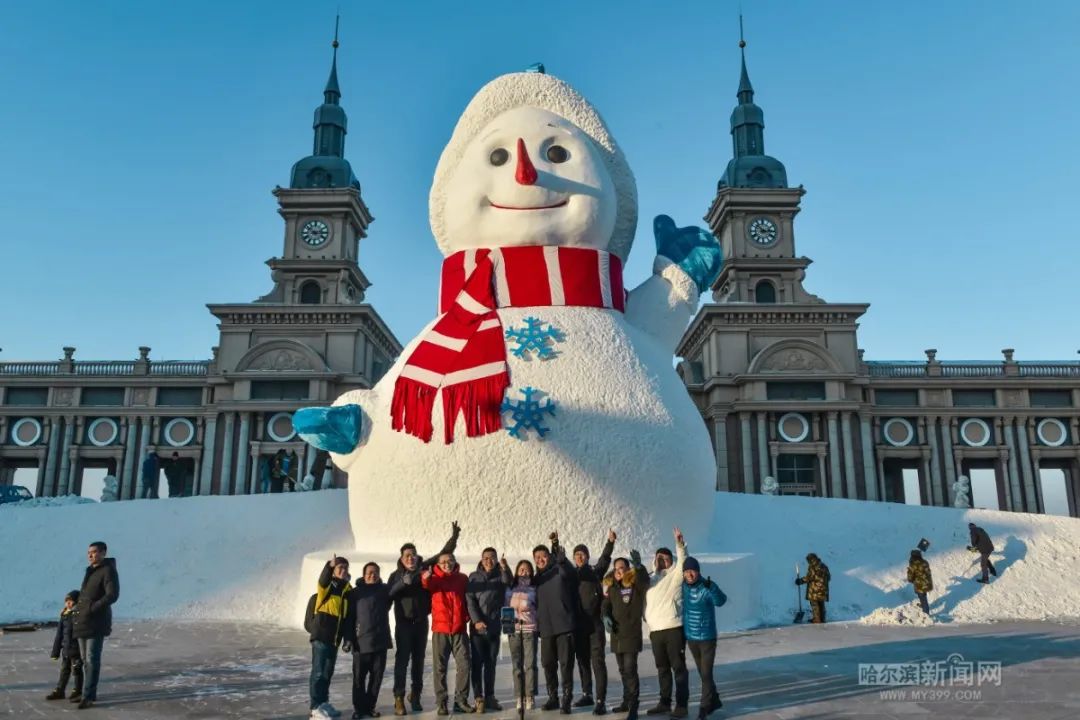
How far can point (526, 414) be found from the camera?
799 centimetres

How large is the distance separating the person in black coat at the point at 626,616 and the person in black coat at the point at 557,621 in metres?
0.23

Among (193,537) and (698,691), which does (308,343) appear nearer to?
(193,537)

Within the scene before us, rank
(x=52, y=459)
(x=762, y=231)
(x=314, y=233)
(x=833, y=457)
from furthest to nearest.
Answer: (x=762, y=231) < (x=314, y=233) < (x=52, y=459) < (x=833, y=457)

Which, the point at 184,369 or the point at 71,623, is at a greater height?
the point at 184,369

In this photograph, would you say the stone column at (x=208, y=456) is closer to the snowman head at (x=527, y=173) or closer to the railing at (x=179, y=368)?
the railing at (x=179, y=368)

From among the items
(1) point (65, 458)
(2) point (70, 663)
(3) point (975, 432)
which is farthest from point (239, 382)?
(3) point (975, 432)

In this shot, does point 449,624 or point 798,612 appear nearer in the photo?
point 449,624

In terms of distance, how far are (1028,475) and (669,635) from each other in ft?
123

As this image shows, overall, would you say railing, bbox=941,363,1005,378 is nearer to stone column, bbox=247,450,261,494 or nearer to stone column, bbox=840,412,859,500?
stone column, bbox=840,412,859,500

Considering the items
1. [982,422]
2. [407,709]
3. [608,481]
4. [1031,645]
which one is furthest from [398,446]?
[982,422]

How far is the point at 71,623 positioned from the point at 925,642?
7.39 meters

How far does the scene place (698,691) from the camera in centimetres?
598

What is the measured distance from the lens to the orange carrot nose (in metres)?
8.64

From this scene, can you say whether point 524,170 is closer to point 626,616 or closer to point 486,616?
point 486,616
